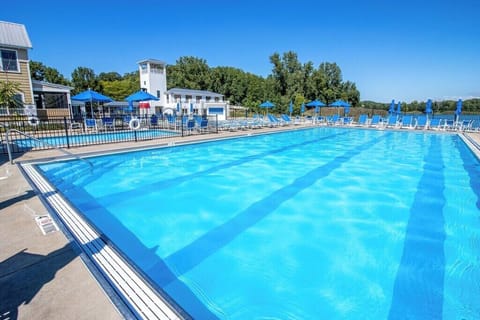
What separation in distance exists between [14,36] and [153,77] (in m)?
16.1

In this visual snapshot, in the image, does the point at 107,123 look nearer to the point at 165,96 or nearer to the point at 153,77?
the point at 153,77

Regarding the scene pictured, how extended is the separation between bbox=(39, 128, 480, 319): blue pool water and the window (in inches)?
472

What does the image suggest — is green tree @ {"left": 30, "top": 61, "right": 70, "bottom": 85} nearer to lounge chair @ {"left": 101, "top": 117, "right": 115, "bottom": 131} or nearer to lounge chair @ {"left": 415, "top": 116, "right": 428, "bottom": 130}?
lounge chair @ {"left": 101, "top": 117, "right": 115, "bottom": 131}

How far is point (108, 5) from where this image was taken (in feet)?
62.9

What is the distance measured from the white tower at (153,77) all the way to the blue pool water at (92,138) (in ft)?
60.5

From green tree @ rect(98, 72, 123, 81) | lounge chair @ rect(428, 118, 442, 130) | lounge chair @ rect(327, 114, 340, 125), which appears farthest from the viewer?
green tree @ rect(98, 72, 123, 81)

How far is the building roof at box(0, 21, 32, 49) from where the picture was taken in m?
14.7

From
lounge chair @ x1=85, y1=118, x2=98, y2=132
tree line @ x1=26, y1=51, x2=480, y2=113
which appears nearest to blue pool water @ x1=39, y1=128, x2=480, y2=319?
lounge chair @ x1=85, y1=118, x2=98, y2=132

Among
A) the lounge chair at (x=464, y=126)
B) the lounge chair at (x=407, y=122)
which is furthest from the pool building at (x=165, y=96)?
the lounge chair at (x=464, y=126)

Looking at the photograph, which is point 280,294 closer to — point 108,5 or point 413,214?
point 413,214

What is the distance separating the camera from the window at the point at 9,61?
14.6 meters

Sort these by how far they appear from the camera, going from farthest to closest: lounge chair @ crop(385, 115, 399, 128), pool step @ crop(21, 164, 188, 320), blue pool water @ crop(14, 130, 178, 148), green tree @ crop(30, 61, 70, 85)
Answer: green tree @ crop(30, 61, 70, 85) < lounge chair @ crop(385, 115, 399, 128) < blue pool water @ crop(14, 130, 178, 148) < pool step @ crop(21, 164, 188, 320)

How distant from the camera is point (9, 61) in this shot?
1488 centimetres

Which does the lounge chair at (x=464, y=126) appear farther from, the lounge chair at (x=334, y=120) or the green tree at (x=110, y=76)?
the green tree at (x=110, y=76)
